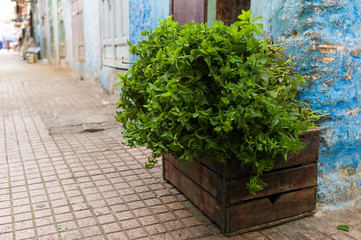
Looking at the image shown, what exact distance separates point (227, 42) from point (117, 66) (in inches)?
248

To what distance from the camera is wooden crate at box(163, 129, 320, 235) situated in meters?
2.56

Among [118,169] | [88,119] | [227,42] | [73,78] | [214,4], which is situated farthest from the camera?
[73,78]

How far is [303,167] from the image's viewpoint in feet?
9.05

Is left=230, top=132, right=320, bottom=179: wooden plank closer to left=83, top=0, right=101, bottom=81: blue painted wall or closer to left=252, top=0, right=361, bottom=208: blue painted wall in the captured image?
left=252, top=0, right=361, bottom=208: blue painted wall

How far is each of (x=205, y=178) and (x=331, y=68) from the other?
1322 mm

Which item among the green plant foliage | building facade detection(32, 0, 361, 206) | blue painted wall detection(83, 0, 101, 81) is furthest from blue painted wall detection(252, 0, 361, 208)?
blue painted wall detection(83, 0, 101, 81)

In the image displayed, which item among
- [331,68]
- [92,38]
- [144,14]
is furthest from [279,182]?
[92,38]

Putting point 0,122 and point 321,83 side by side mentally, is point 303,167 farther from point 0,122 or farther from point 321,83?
point 0,122

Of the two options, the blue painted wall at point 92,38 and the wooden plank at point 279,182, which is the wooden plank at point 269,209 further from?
the blue painted wall at point 92,38

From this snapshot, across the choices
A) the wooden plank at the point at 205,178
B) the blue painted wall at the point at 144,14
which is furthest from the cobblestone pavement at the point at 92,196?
the blue painted wall at the point at 144,14

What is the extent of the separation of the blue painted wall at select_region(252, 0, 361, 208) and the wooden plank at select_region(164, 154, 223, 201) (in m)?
0.95

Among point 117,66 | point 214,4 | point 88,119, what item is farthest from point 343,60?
point 117,66

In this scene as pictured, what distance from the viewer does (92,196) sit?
3311mm

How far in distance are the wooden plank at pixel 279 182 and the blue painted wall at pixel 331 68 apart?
0.23m
